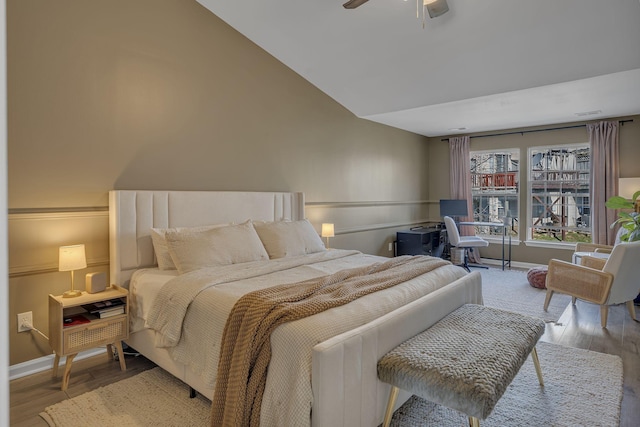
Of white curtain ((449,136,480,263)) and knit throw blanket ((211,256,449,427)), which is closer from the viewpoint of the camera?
knit throw blanket ((211,256,449,427))

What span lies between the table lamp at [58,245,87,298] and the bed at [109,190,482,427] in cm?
30

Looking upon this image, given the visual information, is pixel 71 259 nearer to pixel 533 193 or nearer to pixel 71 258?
pixel 71 258

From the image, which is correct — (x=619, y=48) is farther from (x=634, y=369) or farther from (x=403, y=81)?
(x=634, y=369)

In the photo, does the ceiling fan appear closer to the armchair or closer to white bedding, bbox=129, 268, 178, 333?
white bedding, bbox=129, 268, 178, 333

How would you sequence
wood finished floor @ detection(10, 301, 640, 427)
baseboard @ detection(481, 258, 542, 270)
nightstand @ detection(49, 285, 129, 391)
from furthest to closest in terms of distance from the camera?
1. baseboard @ detection(481, 258, 542, 270)
2. nightstand @ detection(49, 285, 129, 391)
3. wood finished floor @ detection(10, 301, 640, 427)

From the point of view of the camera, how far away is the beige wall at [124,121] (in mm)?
2537

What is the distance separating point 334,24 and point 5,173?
3.78m

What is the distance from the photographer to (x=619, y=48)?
320 cm

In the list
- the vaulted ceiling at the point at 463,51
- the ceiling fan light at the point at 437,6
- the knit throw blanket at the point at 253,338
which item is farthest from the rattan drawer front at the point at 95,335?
the ceiling fan light at the point at 437,6

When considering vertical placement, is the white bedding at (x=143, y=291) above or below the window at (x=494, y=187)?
below

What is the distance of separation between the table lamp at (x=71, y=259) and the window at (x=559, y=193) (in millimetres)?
6425

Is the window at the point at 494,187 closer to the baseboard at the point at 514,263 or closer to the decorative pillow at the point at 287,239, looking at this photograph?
the baseboard at the point at 514,263

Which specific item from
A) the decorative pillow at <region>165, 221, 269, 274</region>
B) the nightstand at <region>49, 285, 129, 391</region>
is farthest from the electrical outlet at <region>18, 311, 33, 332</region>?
the decorative pillow at <region>165, 221, 269, 274</region>

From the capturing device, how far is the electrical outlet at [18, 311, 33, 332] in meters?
2.54
